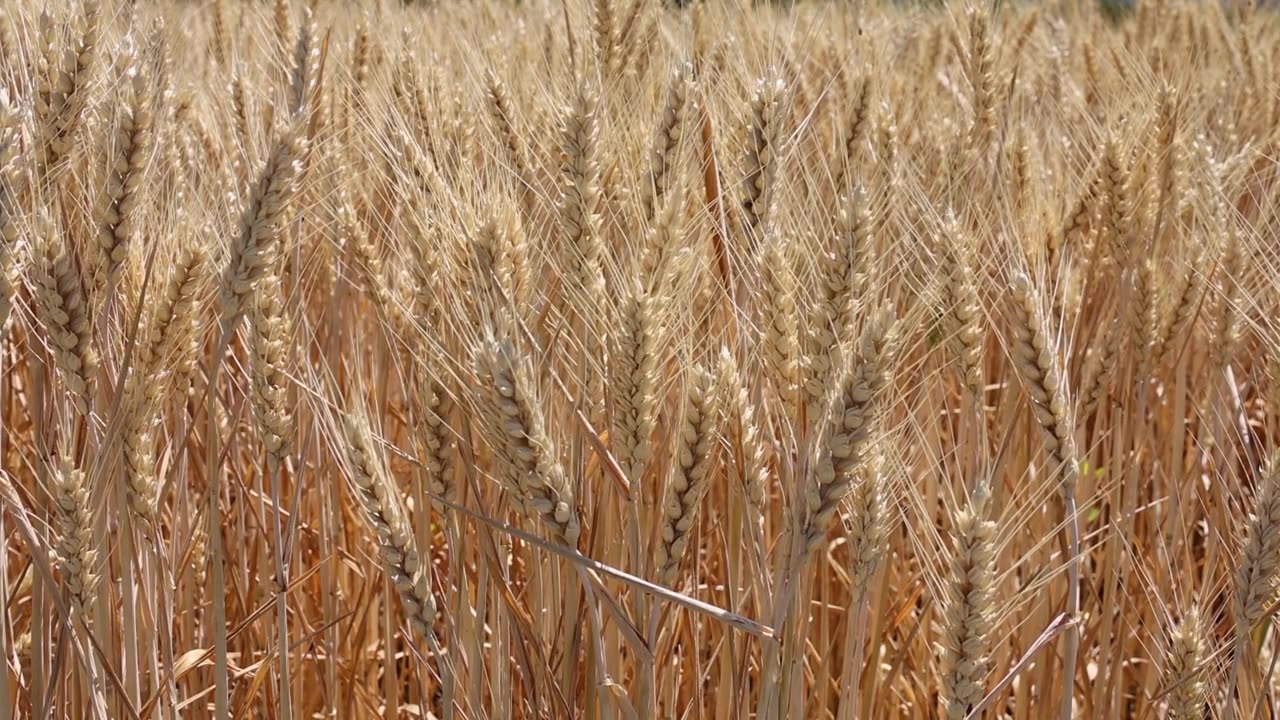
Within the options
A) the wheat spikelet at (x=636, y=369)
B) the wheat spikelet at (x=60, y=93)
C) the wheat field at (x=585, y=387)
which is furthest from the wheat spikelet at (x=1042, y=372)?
the wheat spikelet at (x=60, y=93)

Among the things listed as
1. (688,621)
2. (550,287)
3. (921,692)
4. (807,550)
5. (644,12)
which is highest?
(644,12)

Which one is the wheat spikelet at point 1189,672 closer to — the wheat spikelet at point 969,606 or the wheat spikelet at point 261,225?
the wheat spikelet at point 969,606

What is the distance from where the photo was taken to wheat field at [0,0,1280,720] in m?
1.15

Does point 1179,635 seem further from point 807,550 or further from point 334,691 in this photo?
point 334,691

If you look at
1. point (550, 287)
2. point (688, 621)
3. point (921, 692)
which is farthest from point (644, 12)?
point (921, 692)

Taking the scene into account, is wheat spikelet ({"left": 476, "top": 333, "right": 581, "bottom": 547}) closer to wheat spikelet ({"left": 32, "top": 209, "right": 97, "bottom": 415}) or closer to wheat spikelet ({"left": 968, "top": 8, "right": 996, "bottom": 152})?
wheat spikelet ({"left": 32, "top": 209, "right": 97, "bottom": 415})

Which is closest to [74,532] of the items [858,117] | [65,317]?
[65,317]

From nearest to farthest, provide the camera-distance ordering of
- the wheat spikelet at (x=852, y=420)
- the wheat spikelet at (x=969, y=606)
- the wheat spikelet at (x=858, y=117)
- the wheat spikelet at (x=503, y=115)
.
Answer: the wheat spikelet at (x=852, y=420) → the wheat spikelet at (x=969, y=606) → the wheat spikelet at (x=503, y=115) → the wheat spikelet at (x=858, y=117)

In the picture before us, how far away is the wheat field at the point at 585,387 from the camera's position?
115 cm

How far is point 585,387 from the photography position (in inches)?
54.1

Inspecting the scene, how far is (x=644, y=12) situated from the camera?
1.85 m

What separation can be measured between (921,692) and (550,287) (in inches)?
32.9

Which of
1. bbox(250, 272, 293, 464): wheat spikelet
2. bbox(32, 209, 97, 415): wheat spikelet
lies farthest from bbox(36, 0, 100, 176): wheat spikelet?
bbox(250, 272, 293, 464): wheat spikelet

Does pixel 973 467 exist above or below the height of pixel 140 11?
below
